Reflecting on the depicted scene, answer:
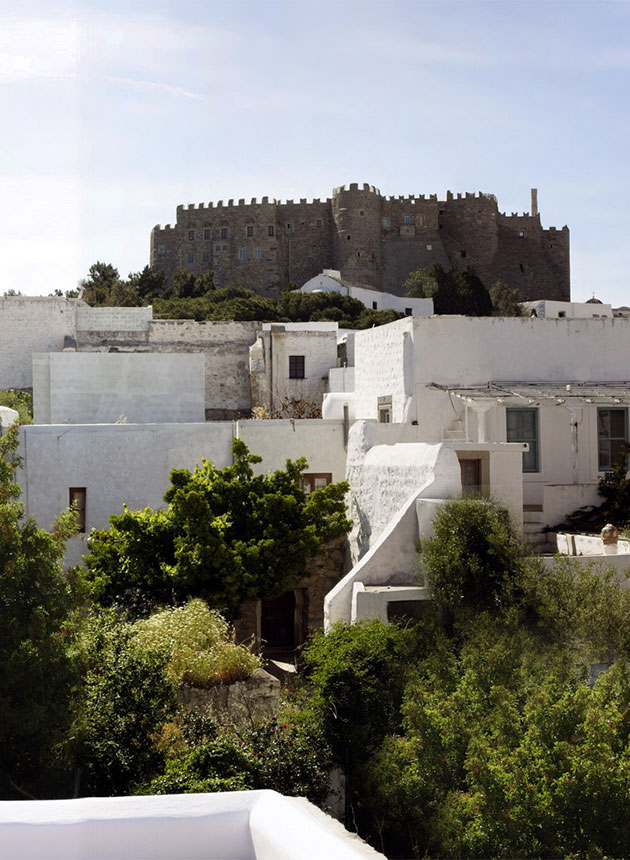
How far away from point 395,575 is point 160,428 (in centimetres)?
722

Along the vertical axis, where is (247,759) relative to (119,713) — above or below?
below

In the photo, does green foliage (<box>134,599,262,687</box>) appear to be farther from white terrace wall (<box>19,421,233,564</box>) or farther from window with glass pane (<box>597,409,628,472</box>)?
window with glass pane (<box>597,409,628,472</box>)

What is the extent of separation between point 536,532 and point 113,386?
1177 cm

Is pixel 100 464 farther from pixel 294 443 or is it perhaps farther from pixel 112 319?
pixel 112 319

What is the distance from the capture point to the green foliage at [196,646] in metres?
13.2

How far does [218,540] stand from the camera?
16.1 meters

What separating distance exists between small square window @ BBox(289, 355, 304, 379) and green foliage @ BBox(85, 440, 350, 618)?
15194 millimetres

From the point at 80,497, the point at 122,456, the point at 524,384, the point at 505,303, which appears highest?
the point at 505,303

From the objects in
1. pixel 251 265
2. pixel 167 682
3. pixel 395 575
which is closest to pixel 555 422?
pixel 395 575

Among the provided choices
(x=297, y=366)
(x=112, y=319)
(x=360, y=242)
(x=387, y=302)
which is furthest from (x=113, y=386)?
(x=360, y=242)

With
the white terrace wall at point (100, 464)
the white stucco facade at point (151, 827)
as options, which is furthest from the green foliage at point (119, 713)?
the white terrace wall at point (100, 464)

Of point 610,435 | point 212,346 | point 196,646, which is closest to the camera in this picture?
point 196,646

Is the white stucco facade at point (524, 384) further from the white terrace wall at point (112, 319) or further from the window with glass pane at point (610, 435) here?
the white terrace wall at point (112, 319)

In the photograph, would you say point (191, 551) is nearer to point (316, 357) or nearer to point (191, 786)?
point (191, 786)
